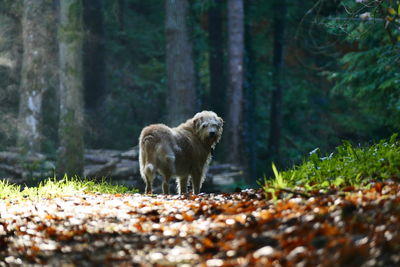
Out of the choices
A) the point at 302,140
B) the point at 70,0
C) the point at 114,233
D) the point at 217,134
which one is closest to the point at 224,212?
the point at 114,233

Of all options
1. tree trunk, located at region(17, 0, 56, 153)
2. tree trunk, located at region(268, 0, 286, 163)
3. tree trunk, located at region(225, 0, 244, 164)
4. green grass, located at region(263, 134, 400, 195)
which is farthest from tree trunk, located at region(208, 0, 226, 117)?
green grass, located at region(263, 134, 400, 195)

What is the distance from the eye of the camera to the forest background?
1738cm

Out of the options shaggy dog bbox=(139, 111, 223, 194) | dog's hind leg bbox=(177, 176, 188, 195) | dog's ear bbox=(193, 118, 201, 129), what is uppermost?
dog's ear bbox=(193, 118, 201, 129)

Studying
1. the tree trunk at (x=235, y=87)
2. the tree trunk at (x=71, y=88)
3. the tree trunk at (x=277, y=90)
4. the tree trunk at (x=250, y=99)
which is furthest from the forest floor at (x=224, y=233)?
the tree trunk at (x=277, y=90)

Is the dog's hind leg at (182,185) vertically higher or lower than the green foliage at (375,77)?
lower

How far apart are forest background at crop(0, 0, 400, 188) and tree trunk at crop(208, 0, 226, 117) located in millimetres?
48

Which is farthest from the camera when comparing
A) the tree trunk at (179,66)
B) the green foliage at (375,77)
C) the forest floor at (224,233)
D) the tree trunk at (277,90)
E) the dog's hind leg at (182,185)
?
the tree trunk at (277,90)

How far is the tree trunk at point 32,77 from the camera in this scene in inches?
824

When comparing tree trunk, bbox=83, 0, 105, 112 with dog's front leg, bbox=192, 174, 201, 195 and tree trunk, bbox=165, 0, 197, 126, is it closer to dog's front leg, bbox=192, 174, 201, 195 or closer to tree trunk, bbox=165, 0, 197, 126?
tree trunk, bbox=165, 0, 197, 126

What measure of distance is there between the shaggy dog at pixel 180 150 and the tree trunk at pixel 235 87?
36.6 ft

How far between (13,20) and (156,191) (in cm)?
1045

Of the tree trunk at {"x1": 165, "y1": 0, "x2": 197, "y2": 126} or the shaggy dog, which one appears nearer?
the shaggy dog

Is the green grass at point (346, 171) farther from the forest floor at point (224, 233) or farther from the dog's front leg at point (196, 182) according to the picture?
the dog's front leg at point (196, 182)

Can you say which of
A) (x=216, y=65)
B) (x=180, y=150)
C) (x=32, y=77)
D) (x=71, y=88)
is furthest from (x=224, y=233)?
(x=216, y=65)
